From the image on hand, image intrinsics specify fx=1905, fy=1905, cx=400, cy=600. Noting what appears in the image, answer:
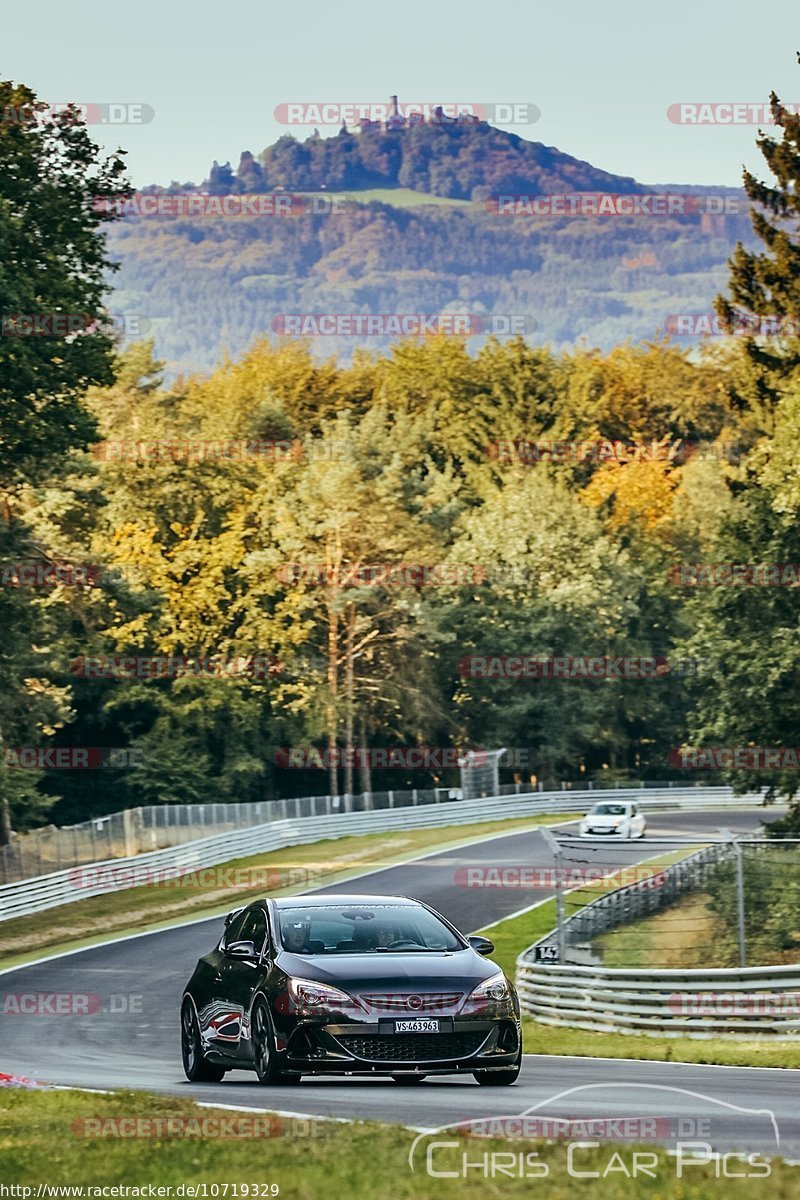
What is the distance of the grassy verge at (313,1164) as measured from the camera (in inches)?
344

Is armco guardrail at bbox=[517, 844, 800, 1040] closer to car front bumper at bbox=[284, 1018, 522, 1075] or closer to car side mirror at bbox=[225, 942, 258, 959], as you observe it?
car side mirror at bbox=[225, 942, 258, 959]

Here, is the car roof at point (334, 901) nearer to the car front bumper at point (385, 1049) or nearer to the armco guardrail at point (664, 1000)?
the car front bumper at point (385, 1049)

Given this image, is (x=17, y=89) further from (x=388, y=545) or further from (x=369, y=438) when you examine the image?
(x=369, y=438)

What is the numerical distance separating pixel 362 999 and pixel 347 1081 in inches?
69.0

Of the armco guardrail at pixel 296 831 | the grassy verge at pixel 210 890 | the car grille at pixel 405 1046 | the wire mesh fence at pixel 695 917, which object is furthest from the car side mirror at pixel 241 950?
the armco guardrail at pixel 296 831

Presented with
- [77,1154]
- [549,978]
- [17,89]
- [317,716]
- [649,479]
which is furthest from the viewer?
[649,479]

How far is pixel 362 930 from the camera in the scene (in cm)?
1480

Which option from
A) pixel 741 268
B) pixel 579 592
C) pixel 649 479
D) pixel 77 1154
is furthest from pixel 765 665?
pixel 649 479

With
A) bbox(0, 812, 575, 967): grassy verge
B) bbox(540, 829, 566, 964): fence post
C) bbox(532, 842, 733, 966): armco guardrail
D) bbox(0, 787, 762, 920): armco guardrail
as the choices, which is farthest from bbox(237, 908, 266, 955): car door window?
bbox(0, 787, 762, 920): armco guardrail

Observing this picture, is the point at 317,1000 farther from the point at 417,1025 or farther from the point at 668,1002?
the point at 668,1002

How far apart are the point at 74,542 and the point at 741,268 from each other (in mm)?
26692

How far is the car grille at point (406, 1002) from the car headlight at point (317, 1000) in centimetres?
12

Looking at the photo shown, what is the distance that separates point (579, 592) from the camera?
84.9 m

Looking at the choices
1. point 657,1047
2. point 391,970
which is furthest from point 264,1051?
point 657,1047
